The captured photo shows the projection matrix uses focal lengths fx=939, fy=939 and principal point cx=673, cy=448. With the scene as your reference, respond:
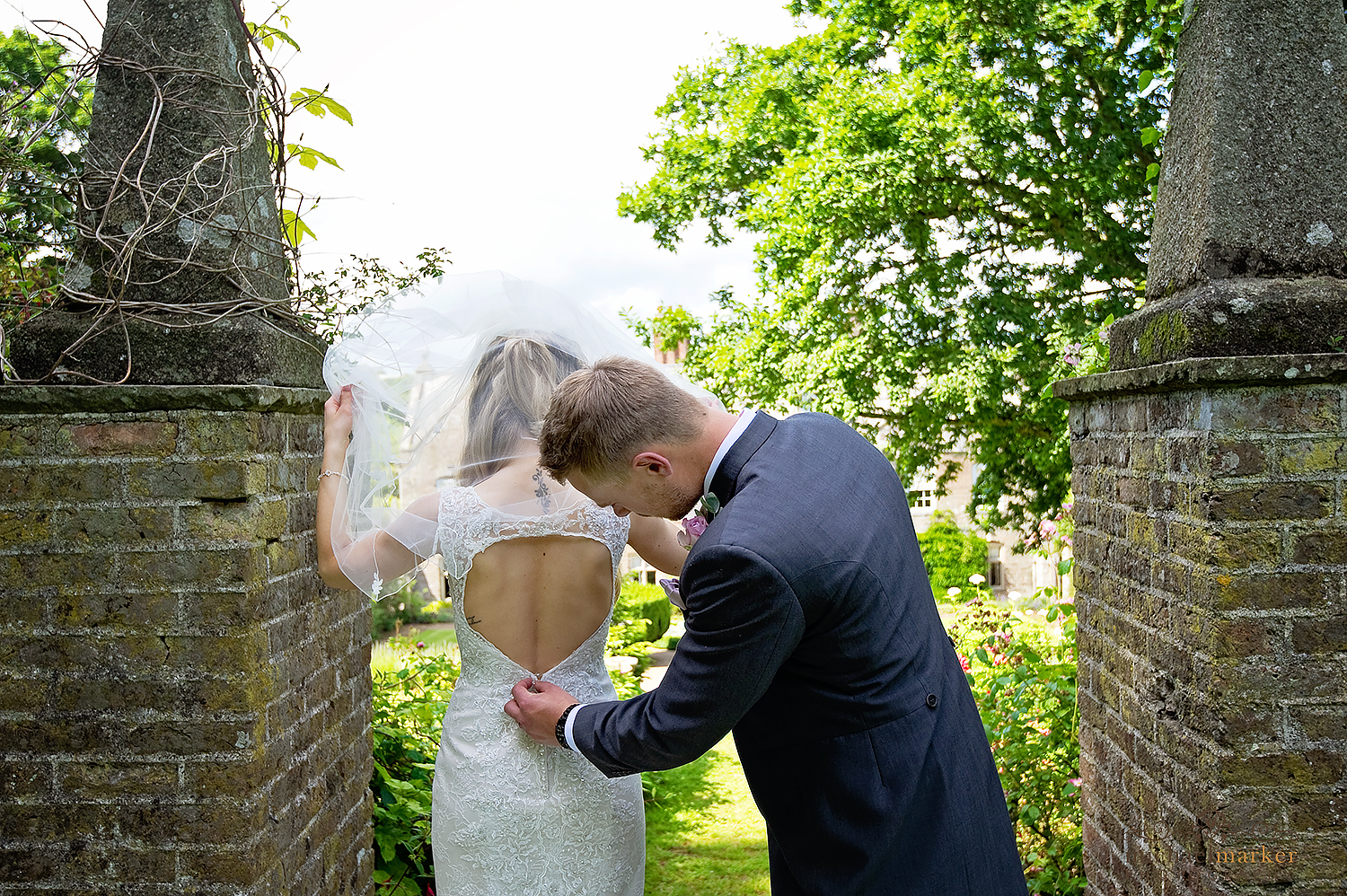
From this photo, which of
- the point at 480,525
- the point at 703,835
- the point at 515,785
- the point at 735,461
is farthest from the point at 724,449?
the point at 703,835

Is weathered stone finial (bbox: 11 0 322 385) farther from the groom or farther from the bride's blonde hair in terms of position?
the groom

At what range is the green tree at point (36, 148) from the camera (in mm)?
2646

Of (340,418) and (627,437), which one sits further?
(340,418)

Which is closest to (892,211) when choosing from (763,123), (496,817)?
(763,123)

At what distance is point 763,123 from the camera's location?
42.1 feet

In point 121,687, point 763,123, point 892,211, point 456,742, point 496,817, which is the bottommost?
point 496,817

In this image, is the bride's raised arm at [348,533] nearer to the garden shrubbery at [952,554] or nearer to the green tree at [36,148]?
the green tree at [36,148]

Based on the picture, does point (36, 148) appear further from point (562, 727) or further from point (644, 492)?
point (562, 727)

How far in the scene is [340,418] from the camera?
2.82 metres

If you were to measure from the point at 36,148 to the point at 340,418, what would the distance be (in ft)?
3.89

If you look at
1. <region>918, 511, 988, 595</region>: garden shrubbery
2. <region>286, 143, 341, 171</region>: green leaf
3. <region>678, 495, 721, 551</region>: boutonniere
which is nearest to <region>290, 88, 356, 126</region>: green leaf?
<region>286, 143, 341, 171</region>: green leaf

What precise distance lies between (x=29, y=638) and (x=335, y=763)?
97cm

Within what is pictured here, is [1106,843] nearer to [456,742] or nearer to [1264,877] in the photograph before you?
[1264,877]

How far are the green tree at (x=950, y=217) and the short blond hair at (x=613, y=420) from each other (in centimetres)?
834
